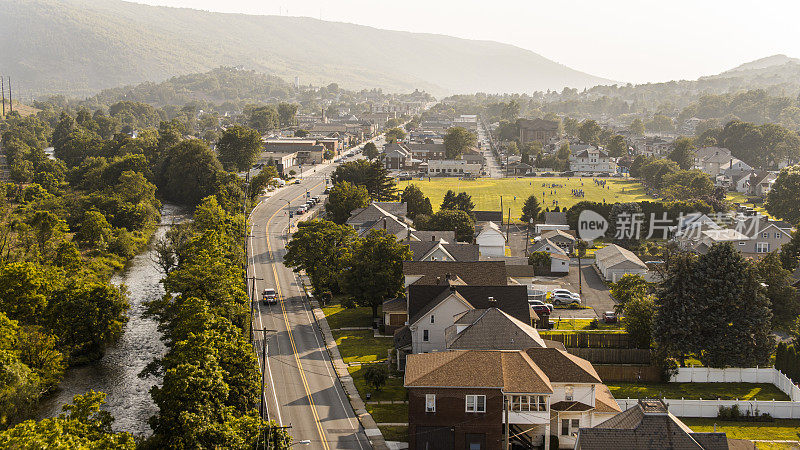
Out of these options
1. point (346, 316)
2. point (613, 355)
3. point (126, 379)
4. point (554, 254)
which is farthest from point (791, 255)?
point (126, 379)

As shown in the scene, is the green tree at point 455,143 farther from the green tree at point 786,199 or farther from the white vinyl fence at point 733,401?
the white vinyl fence at point 733,401

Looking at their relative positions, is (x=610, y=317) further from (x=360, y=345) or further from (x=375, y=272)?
(x=360, y=345)

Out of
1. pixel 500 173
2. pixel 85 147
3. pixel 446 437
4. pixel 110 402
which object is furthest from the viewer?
pixel 500 173

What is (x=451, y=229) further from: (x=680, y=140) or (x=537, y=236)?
(x=680, y=140)

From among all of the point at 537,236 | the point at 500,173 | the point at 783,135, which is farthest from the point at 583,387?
the point at 783,135

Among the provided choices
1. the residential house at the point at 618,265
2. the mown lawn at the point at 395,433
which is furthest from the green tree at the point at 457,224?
A: the mown lawn at the point at 395,433

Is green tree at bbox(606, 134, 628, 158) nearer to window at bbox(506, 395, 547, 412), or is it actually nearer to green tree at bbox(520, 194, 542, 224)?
green tree at bbox(520, 194, 542, 224)
